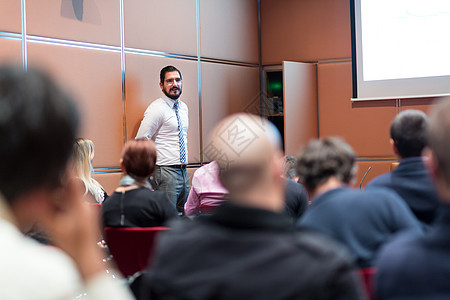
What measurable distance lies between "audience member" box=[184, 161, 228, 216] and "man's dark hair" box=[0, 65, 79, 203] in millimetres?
2903

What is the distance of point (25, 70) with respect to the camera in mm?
679

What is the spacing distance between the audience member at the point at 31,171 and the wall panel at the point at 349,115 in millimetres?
6548

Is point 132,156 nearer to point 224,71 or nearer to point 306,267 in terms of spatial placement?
point 306,267

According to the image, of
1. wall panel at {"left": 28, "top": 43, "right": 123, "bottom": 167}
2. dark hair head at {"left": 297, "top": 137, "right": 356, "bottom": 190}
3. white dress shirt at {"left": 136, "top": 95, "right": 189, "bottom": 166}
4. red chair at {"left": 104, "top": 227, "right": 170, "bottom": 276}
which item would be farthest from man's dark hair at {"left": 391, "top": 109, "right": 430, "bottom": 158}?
white dress shirt at {"left": 136, "top": 95, "right": 189, "bottom": 166}

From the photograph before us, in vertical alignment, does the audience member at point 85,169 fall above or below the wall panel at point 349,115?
below

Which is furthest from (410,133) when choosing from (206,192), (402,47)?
(402,47)

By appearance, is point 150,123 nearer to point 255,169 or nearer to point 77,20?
point 77,20

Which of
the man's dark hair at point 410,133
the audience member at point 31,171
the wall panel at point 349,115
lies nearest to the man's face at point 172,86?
the wall panel at point 349,115

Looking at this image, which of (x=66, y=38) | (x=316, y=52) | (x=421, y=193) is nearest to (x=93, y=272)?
(x=421, y=193)

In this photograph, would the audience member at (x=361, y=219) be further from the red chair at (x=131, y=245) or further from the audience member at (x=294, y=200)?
the audience member at (x=294, y=200)

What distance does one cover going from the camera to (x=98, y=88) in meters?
Result: 5.29

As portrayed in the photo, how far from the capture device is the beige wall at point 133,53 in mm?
4797

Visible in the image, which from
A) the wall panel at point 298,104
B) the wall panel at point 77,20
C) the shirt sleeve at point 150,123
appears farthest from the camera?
the wall panel at point 298,104

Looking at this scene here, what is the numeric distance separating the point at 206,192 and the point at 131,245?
1.18m
